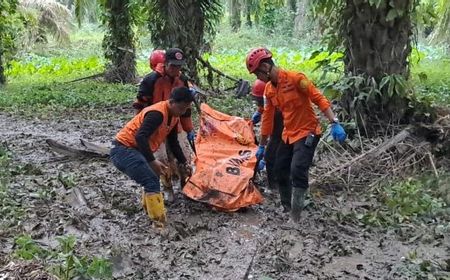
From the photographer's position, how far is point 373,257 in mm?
5418

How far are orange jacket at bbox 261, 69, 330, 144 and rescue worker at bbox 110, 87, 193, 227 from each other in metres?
0.85

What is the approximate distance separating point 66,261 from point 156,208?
1510 millimetres

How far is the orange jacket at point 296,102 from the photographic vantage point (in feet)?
19.2

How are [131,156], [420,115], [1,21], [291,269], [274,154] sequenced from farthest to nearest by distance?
[1,21], [420,115], [274,154], [131,156], [291,269]

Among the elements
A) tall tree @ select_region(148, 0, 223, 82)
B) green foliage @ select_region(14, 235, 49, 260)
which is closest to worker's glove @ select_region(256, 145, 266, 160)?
green foliage @ select_region(14, 235, 49, 260)

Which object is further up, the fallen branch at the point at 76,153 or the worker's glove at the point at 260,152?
the worker's glove at the point at 260,152

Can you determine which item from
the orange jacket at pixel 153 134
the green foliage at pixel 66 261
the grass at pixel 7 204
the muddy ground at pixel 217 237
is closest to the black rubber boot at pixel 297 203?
the muddy ground at pixel 217 237

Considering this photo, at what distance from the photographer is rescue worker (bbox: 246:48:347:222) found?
19.1 feet

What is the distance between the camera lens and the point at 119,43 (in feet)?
55.4

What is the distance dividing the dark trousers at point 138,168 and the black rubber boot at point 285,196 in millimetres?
1290

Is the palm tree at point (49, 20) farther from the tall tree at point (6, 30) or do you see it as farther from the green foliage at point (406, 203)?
the green foliage at point (406, 203)

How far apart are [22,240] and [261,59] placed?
2.52m

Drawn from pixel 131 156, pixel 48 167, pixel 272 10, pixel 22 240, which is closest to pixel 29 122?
pixel 48 167

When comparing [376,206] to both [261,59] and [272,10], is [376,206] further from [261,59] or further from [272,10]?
[272,10]
